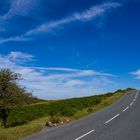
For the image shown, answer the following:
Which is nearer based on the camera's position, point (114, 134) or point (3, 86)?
point (114, 134)

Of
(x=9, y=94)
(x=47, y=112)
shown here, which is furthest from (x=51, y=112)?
(x=47, y=112)

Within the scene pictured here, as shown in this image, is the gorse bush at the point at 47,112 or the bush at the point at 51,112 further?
the gorse bush at the point at 47,112

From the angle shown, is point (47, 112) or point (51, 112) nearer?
point (51, 112)

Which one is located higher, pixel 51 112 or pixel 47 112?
pixel 47 112

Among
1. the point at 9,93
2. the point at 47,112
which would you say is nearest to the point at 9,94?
the point at 9,93

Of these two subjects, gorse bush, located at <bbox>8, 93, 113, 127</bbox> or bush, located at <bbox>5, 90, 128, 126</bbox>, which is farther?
gorse bush, located at <bbox>8, 93, 113, 127</bbox>

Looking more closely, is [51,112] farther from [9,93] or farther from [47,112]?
[47,112]

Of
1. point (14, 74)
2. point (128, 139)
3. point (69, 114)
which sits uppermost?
point (14, 74)

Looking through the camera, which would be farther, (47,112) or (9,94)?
(47,112)

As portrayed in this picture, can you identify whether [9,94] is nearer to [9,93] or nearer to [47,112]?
[9,93]

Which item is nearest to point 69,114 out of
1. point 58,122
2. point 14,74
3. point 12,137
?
point 58,122

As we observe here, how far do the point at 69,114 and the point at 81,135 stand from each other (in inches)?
425

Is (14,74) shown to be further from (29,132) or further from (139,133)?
(139,133)

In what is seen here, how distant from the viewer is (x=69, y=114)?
1016 inches
